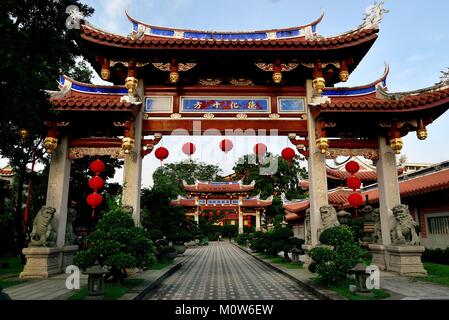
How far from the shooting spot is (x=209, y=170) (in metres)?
61.1

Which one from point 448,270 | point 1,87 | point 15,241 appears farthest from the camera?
point 15,241

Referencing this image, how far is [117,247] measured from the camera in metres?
7.00

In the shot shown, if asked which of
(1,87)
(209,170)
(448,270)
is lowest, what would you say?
(448,270)

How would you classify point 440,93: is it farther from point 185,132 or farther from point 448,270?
point 185,132

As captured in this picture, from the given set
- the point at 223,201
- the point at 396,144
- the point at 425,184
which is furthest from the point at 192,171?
the point at 396,144

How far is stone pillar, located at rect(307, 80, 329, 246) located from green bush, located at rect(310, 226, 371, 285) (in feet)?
6.45

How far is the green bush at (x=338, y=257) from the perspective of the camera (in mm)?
6988

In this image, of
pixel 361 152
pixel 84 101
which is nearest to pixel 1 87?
pixel 84 101

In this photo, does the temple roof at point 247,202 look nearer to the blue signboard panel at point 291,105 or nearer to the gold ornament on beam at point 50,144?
the gold ornament on beam at point 50,144

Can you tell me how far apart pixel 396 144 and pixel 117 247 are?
8.52m

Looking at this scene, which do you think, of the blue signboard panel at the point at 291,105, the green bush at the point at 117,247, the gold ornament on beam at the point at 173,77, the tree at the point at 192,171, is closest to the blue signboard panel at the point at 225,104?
the blue signboard panel at the point at 291,105

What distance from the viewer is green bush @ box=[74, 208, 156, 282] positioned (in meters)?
6.84

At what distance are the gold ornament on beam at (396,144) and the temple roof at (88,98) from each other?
8038mm
